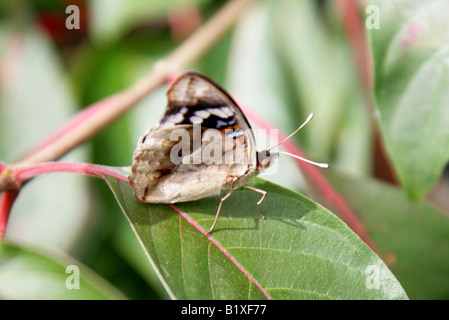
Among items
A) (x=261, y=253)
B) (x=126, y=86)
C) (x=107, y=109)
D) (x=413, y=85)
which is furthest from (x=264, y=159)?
(x=126, y=86)

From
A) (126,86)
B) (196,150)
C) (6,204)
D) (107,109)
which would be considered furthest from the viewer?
(126,86)

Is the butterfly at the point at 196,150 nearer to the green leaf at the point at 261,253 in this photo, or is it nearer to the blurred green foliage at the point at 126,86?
the green leaf at the point at 261,253

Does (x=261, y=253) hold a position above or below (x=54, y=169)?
below

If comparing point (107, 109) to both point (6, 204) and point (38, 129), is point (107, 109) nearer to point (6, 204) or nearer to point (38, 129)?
point (6, 204)

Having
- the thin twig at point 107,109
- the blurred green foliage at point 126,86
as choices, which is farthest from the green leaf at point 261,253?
the blurred green foliage at point 126,86

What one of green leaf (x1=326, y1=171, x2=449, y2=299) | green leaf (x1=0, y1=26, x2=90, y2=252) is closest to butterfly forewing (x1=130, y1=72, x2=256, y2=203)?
green leaf (x1=326, y1=171, x2=449, y2=299)

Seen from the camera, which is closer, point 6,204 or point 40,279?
point 40,279
